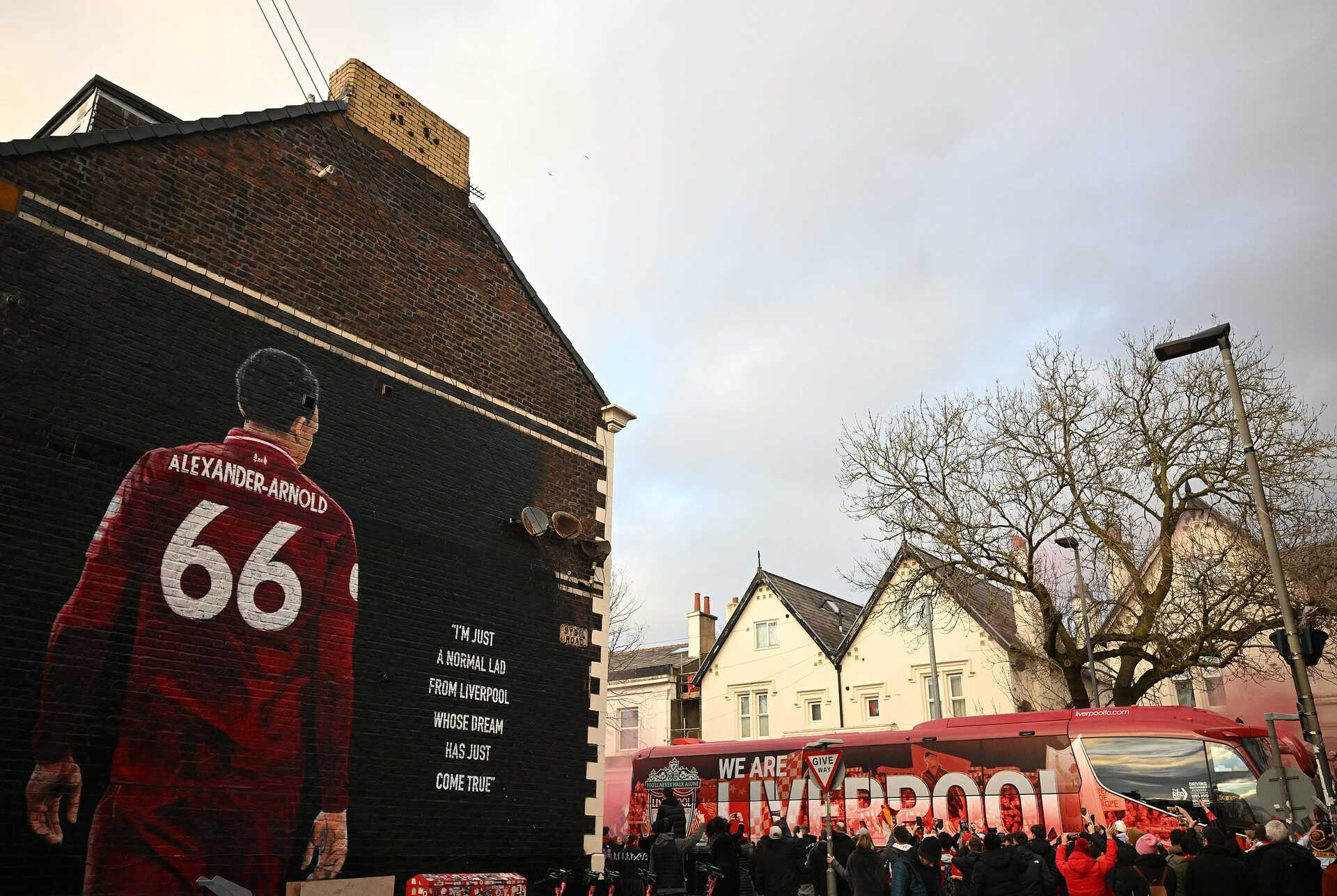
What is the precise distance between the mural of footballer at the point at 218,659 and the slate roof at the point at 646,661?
1280 inches

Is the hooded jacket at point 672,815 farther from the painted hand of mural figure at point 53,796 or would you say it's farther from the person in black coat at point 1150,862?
the painted hand of mural figure at point 53,796

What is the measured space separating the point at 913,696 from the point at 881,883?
27109 millimetres

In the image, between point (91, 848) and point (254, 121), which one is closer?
point (91, 848)

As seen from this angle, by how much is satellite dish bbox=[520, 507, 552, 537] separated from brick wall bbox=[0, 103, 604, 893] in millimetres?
269

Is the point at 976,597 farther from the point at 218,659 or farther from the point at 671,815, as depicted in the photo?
the point at 218,659

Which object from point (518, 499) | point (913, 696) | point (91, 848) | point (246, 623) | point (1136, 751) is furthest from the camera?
point (913, 696)

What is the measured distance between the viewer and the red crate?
40.6 feet

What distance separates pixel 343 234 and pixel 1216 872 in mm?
13116

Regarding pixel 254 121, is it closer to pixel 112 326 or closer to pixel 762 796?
pixel 112 326

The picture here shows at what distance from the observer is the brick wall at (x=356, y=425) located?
10133 millimetres

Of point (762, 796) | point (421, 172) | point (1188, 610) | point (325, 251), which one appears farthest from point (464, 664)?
point (1188, 610)

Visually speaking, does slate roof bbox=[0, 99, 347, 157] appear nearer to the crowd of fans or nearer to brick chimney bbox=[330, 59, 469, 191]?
brick chimney bbox=[330, 59, 469, 191]

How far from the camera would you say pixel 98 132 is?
443 inches

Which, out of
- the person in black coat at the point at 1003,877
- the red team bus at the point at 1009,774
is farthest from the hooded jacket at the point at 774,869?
the red team bus at the point at 1009,774
